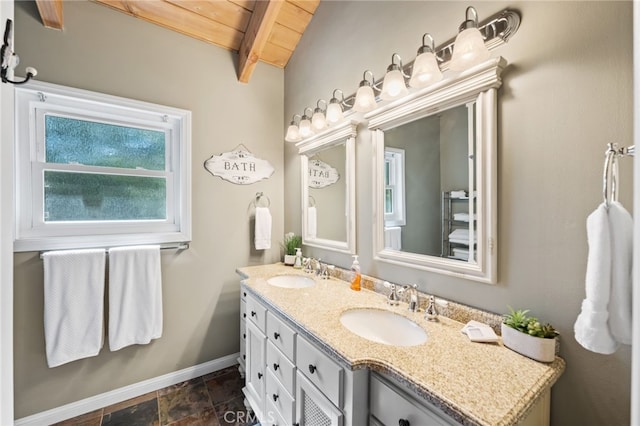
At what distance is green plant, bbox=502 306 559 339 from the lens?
82 cm

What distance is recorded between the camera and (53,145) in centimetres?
159

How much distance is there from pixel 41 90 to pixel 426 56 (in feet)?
6.71

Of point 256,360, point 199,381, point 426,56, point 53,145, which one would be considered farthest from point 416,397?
point 53,145

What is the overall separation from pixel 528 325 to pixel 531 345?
0.19 feet

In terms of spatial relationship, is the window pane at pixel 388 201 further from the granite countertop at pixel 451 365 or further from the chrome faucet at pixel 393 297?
the granite countertop at pixel 451 365

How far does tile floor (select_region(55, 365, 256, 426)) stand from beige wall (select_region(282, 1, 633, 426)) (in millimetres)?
1545

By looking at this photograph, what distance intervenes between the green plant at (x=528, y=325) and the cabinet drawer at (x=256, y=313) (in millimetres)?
1088

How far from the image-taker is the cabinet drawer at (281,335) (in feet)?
3.78

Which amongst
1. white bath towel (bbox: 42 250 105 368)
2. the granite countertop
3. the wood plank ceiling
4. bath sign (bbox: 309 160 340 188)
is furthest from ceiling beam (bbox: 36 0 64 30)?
the granite countertop

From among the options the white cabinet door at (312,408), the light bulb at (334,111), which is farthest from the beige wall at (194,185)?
the white cabinet door at (312,408)

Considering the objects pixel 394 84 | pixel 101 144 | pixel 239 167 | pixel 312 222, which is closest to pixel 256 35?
pixel 239 167

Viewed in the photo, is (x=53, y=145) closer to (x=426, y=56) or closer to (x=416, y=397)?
(x=426, y=56)

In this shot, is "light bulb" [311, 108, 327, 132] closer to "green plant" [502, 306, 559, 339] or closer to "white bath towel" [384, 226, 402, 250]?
"white bath towel" [384, 226, 402, 250]

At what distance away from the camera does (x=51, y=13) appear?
4.68 feet
